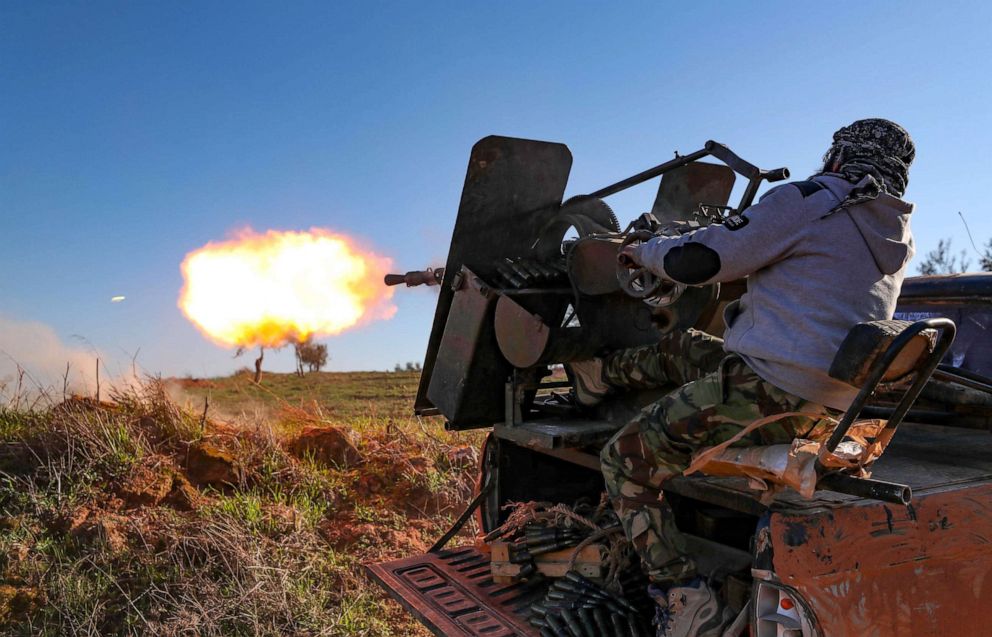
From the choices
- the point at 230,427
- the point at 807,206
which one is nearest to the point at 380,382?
the point at 230,427

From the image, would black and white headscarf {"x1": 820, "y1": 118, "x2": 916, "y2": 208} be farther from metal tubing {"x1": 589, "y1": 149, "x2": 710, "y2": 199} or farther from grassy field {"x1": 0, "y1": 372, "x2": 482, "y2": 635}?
grassy field {"x1": 0, "y1": 372, "x2": 482, "y2": 635}

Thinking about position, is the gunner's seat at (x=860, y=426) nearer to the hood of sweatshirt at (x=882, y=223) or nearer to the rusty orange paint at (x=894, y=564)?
the rusty orange paint at (x=894, y=564)

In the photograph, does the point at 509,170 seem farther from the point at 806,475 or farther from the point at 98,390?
the point at 98,390

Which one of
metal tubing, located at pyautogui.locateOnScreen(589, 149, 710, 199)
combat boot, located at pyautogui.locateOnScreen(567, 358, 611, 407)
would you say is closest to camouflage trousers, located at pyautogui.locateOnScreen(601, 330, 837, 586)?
combat boot, located at pyautogui.locateOnScreen(567, 358, 611, 407)

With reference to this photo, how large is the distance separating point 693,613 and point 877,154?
1.69m

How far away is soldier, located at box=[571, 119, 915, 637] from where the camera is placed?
273cm

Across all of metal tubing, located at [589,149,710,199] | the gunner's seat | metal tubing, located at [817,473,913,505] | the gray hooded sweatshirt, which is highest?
metal tubing, located at [589,149,710,199]

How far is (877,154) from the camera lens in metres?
2.85

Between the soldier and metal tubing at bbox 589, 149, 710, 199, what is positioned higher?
metal tubing at bbox 589, 149, 710, 199

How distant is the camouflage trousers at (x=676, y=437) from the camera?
281 cm

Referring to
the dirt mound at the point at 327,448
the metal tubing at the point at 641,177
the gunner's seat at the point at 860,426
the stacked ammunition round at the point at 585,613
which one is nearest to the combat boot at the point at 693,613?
the stacked ammunition round at the point at 585,613

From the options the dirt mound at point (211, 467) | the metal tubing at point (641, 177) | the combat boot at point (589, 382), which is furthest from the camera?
the dirt mound at point (211, 467)

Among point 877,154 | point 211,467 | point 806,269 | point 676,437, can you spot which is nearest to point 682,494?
point 676,437

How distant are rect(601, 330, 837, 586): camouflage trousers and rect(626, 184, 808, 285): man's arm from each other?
342mm
